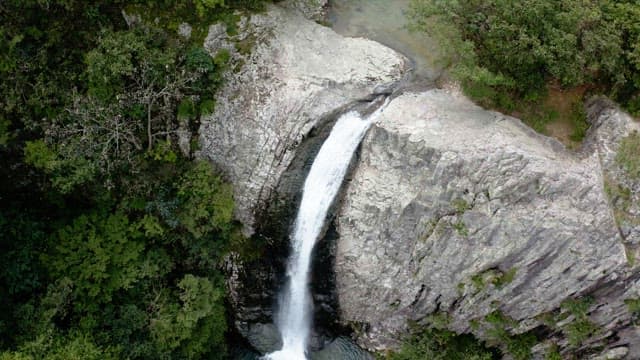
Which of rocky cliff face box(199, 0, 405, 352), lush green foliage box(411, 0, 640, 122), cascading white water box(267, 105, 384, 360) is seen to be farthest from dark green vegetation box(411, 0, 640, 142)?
cascading white water box(267, 105, 384, 360)

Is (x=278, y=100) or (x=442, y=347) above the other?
(x=278, y=100)

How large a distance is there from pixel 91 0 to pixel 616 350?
65.0 feet

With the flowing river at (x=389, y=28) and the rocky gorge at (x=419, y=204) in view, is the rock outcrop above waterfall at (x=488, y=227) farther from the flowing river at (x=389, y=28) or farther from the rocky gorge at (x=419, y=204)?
the flowing river at (x=389, y=28)

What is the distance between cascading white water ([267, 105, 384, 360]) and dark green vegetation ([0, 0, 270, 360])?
2.59 meters

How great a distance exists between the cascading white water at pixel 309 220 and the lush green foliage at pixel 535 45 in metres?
3.29

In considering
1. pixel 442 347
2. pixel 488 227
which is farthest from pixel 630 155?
pixel 442 347

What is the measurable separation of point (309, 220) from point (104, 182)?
665 centimetres

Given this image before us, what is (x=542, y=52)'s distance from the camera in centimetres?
1477

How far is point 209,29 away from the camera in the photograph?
18000 mm

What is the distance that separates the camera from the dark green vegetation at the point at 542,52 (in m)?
14.8

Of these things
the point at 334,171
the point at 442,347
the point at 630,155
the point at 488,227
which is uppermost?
the point at 630,155

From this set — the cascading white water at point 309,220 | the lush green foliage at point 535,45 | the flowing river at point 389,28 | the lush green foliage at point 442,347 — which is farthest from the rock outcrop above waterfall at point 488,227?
the flowing river at point 389,28

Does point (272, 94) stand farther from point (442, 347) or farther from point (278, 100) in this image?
point (442, 347)

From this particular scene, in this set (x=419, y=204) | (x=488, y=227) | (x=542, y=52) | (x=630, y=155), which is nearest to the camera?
(x=542, y=52)
